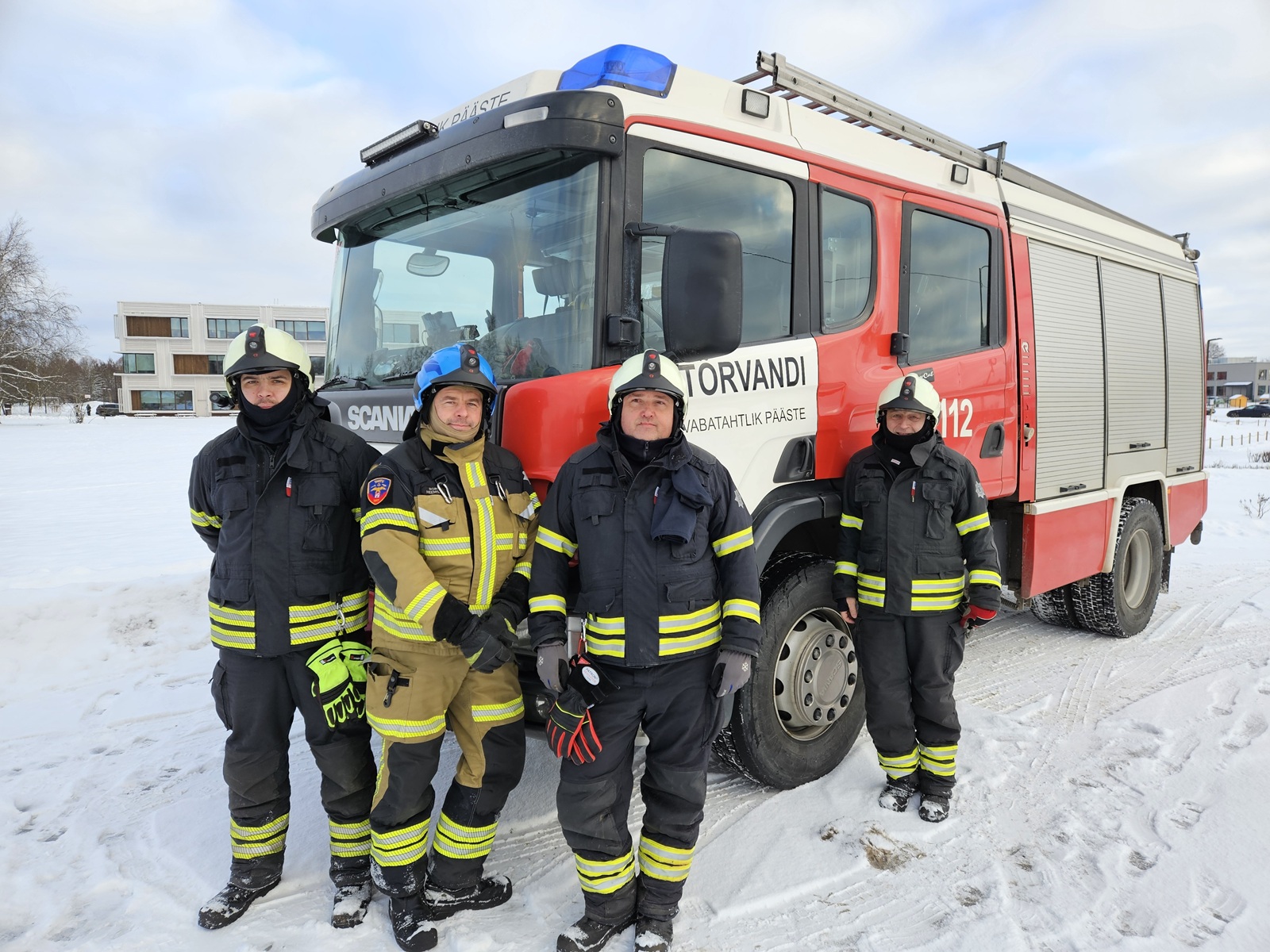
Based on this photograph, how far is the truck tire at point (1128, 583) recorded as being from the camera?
5.41m

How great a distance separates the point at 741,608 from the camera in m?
2.45

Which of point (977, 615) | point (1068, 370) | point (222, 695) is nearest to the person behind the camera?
point (222, 695)

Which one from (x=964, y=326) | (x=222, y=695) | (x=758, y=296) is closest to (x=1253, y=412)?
(x=964, y=326)

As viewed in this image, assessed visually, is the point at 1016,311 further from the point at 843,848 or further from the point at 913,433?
the point at 843,848

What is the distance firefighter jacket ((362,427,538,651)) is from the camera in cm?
237

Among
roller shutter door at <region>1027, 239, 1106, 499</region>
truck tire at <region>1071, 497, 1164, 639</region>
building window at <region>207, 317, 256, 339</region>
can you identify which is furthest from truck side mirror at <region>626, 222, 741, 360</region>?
building window at <region>207, 317, 256, 339</region>

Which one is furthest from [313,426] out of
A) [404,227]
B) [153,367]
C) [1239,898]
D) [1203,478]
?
[153,367]

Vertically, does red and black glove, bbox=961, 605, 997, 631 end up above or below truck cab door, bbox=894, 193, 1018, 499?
below

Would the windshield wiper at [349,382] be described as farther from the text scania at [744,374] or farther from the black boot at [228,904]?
the black boot at [228,904]

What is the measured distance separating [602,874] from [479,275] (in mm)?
2186

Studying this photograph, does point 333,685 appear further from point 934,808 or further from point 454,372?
point 934,808

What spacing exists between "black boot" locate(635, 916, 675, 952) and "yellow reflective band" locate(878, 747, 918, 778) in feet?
4.13

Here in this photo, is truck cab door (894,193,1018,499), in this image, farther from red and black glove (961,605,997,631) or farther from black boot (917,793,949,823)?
black boot (917,793,949,823)

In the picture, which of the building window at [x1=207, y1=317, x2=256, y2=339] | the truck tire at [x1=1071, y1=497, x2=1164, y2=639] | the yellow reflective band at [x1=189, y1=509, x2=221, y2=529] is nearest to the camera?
the yellow reflective band at [x1=189, y1=509, x2=221, y2=529]
